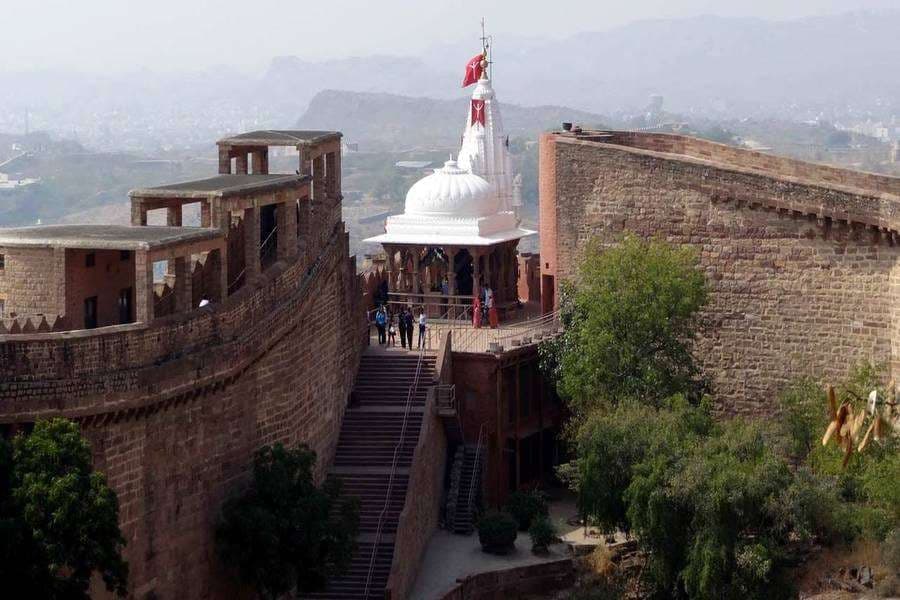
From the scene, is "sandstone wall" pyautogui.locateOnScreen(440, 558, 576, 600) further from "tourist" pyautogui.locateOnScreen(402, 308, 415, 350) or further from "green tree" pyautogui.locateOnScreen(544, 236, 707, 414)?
"tourist" pyautogui.locateOnScreen(402, 308, 415, 350)

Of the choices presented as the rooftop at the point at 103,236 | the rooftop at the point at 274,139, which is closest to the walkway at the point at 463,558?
the rooftop at the point at 103,236

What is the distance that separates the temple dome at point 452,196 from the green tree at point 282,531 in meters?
12.3

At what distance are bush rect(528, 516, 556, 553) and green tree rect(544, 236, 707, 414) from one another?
10.2ft

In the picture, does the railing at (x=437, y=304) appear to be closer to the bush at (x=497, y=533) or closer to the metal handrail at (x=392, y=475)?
the metal handrail at (x=392, y=475)

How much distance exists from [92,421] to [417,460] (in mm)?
9161

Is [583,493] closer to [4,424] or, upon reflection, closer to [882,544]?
[882,544]

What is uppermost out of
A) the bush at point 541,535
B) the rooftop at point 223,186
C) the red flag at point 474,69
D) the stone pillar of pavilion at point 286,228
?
the red flag at point 474,69

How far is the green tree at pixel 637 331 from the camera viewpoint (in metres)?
40.4

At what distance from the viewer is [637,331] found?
133 feet

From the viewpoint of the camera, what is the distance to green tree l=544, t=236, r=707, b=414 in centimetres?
4041

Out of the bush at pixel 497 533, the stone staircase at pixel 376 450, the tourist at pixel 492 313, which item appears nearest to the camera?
the stone staircase at pixel 376 450

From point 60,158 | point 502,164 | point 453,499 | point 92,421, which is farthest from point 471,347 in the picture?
point 60,158

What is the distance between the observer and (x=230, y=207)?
34.7m

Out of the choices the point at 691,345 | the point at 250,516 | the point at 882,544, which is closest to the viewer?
the point at 250,516
